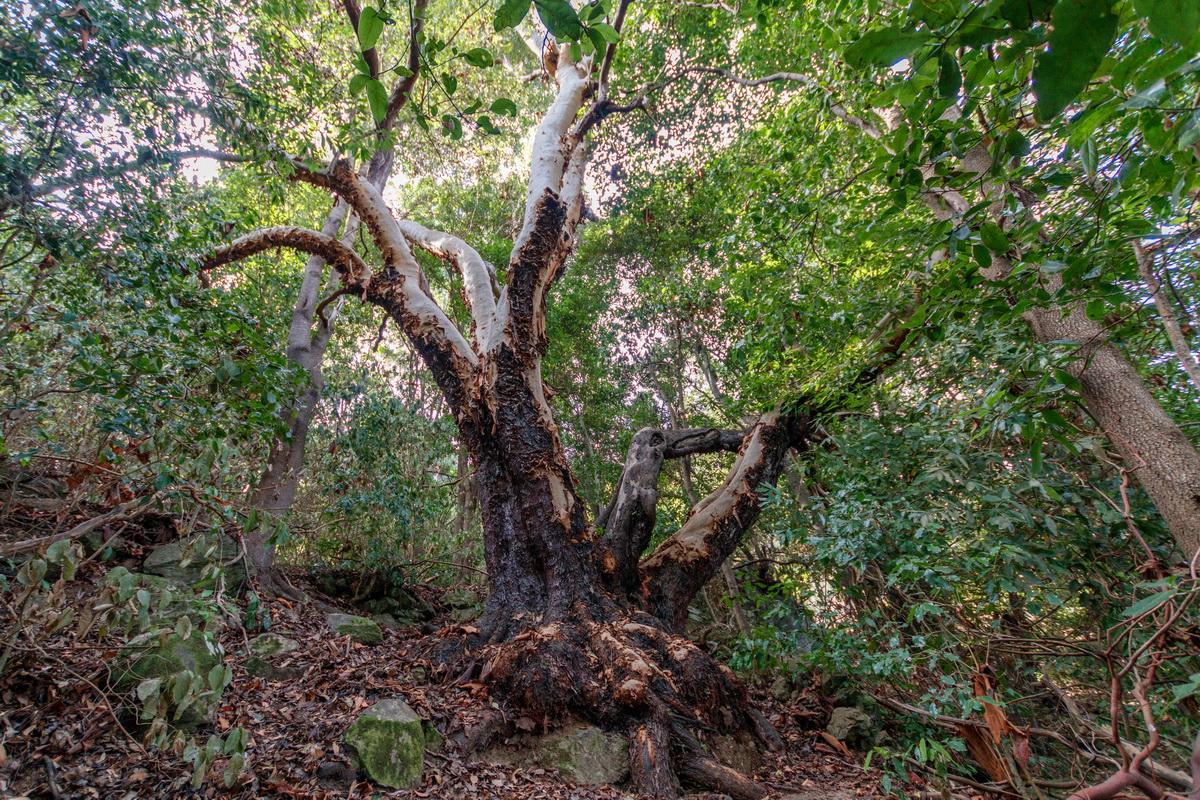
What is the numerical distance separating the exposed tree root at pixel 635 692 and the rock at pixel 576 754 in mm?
79

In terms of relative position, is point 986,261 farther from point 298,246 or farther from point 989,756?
point 298,246

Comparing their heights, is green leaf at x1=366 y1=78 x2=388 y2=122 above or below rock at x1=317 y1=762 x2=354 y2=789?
above

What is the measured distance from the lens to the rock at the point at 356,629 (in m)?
3.89

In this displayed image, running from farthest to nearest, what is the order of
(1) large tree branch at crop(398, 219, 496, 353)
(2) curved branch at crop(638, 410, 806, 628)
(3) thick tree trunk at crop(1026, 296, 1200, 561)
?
1. (1) large tree branch at crop(398, 219, 496, 353)
2. (2) curved branch at crop(638, 410, 806, 628)
3. (3) thick tree trunk at crop(1026, 296, 1200, 561)

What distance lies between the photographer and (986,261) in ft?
3.68

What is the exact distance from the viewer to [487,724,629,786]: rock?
8.50 ft

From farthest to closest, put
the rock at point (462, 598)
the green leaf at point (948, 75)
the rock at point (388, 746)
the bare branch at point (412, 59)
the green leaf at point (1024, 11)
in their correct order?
the rock at point (462, 598) < the rock at point (388, 746) < the bare branch at point (412, 59) < the green leaf at point (948, 75) < the green leaf at point (1024, 11)

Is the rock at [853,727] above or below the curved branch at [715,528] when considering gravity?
below

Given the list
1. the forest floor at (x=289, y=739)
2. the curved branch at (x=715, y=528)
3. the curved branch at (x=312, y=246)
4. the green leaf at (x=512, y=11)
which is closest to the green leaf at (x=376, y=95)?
the green leaf at (x=512, y=11)

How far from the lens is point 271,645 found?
3.35 meters

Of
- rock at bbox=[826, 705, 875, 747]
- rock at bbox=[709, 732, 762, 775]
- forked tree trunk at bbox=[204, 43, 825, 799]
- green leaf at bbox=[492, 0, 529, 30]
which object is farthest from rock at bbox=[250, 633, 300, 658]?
rock at bbox=[826, 705, 875, 747]

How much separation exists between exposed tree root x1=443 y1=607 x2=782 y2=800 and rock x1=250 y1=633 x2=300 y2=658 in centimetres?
117

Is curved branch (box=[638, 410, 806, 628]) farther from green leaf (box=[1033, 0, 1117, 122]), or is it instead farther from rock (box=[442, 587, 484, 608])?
green leaf (box=[1033, 0, 1117, 122])

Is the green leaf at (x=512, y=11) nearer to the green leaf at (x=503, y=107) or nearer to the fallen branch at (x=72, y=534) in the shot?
the green leaf at (x=503, y=107)
